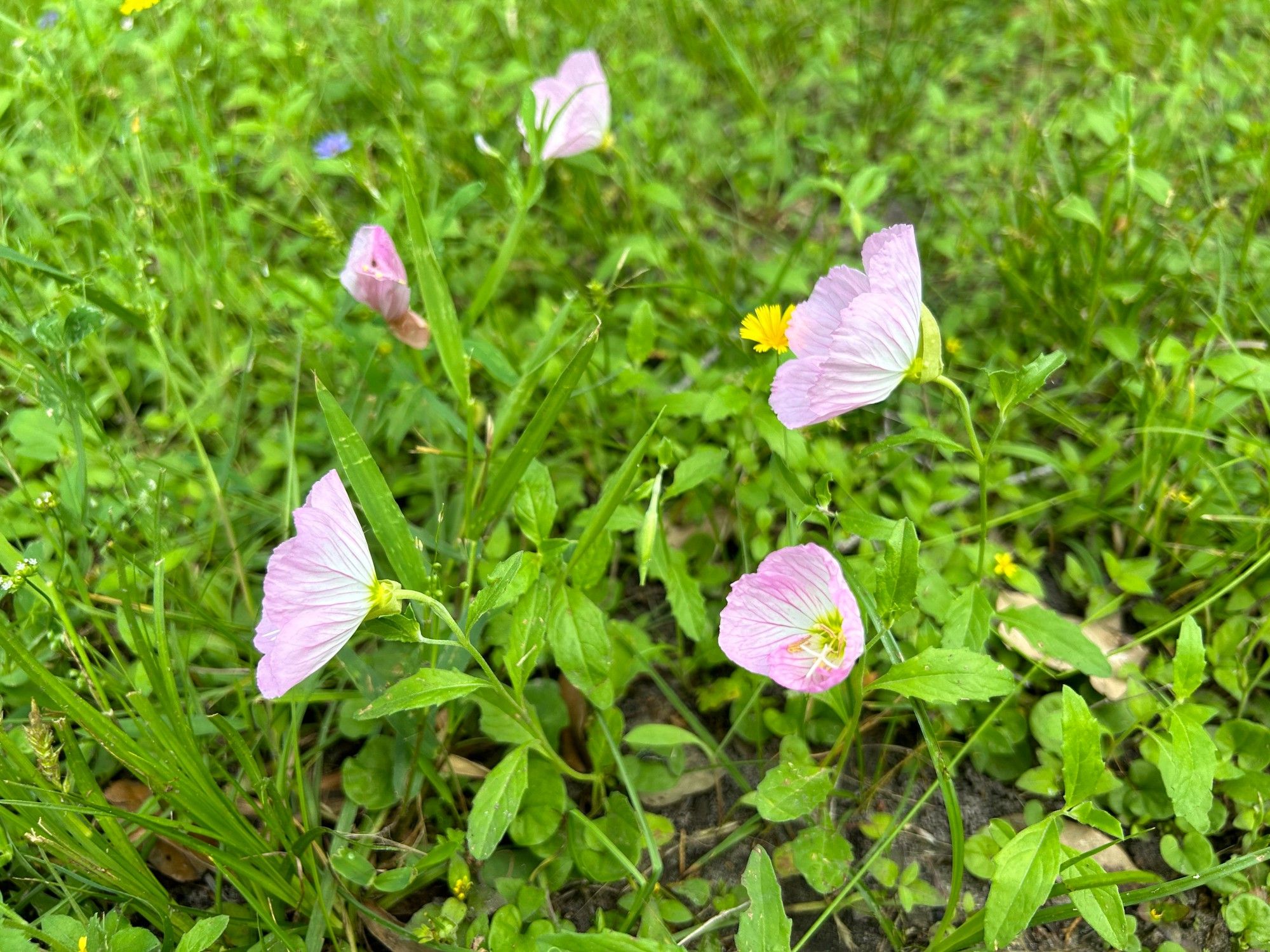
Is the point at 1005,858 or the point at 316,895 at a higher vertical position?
the point at 316,895

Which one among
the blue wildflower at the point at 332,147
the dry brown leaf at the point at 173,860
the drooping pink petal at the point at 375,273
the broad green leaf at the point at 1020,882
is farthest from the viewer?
the blue wildflower at the point at 332,147

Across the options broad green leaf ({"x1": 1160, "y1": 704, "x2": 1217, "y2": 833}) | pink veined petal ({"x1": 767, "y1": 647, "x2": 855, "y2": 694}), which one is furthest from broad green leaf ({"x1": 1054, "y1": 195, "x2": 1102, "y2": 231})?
pink veined petal ({"x1": 767, "y1": 647, "x2": 855, "y2": 694})

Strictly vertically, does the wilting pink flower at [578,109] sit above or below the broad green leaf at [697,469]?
above

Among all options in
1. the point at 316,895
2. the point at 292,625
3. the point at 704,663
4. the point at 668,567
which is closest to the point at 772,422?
the point at 668,567

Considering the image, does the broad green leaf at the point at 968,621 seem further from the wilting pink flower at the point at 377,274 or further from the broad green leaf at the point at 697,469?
the wilting pink flower at the point at 377,274

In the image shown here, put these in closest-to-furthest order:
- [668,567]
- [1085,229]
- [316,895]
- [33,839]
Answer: [33,839] → [316,895] → [668,567] → [1085,229]

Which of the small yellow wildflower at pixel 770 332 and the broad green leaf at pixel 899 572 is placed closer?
the broad green leaf at pixel 899 572

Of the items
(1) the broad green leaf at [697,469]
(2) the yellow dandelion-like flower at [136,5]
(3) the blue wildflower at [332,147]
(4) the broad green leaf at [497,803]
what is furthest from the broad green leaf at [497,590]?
(2) the yellow dandelion-like flower at [136,5]

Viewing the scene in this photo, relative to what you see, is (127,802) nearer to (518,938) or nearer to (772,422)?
(518,938)
